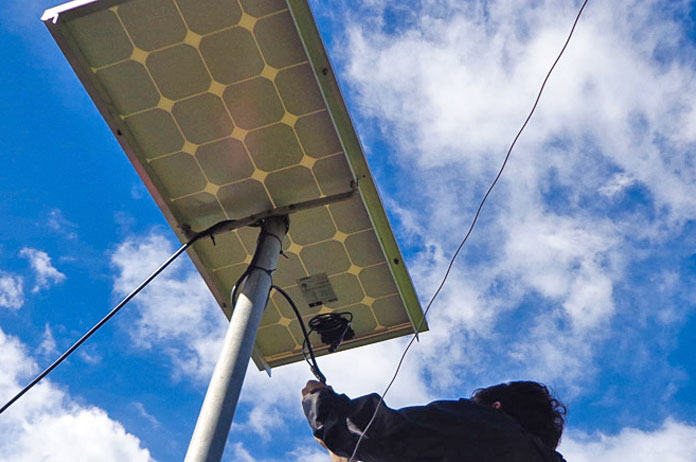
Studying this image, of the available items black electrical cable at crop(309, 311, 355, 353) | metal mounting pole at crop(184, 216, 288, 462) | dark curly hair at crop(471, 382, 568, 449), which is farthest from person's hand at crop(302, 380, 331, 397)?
black electrical cable at crop(309, 311, 355, 353)

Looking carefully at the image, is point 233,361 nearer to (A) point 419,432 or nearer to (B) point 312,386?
(B) point 312,386

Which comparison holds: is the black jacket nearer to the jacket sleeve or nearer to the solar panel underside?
the jacket sleeve

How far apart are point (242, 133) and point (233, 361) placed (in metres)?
1.53

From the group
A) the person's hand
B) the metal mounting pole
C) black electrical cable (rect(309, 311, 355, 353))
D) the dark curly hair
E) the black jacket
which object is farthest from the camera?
black electrical cable (rect(309, 311, 355, 353))

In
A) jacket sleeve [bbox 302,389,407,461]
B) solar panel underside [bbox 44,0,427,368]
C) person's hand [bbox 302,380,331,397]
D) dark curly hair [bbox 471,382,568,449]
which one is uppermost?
solar panel underside [bbox 44,0,427,368]

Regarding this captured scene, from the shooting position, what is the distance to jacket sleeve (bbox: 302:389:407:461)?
3.51 m

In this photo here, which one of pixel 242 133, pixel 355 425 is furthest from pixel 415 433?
pixel 242 133

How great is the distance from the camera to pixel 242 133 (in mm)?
4598

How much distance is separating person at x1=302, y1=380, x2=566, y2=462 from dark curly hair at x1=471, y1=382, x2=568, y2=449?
0.76 feet

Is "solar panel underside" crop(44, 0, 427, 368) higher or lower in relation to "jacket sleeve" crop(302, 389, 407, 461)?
higher

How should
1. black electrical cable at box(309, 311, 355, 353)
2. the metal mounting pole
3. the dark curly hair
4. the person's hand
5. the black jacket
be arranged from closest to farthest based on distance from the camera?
the metal mounting pole
the black jacket
the person's hand
the dark curly hair
black electrical cable at box(309, 311, 355, 353)

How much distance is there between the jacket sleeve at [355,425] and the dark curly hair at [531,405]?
29.9 inches

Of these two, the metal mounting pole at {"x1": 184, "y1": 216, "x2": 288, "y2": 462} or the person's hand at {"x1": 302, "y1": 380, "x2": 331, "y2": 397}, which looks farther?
the person's hand at {"x1": 302, "y1": 380, "x2": 331, "y2": 397}

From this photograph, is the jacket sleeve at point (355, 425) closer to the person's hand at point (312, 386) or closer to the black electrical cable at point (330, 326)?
the person's hand at point (312, 386)
